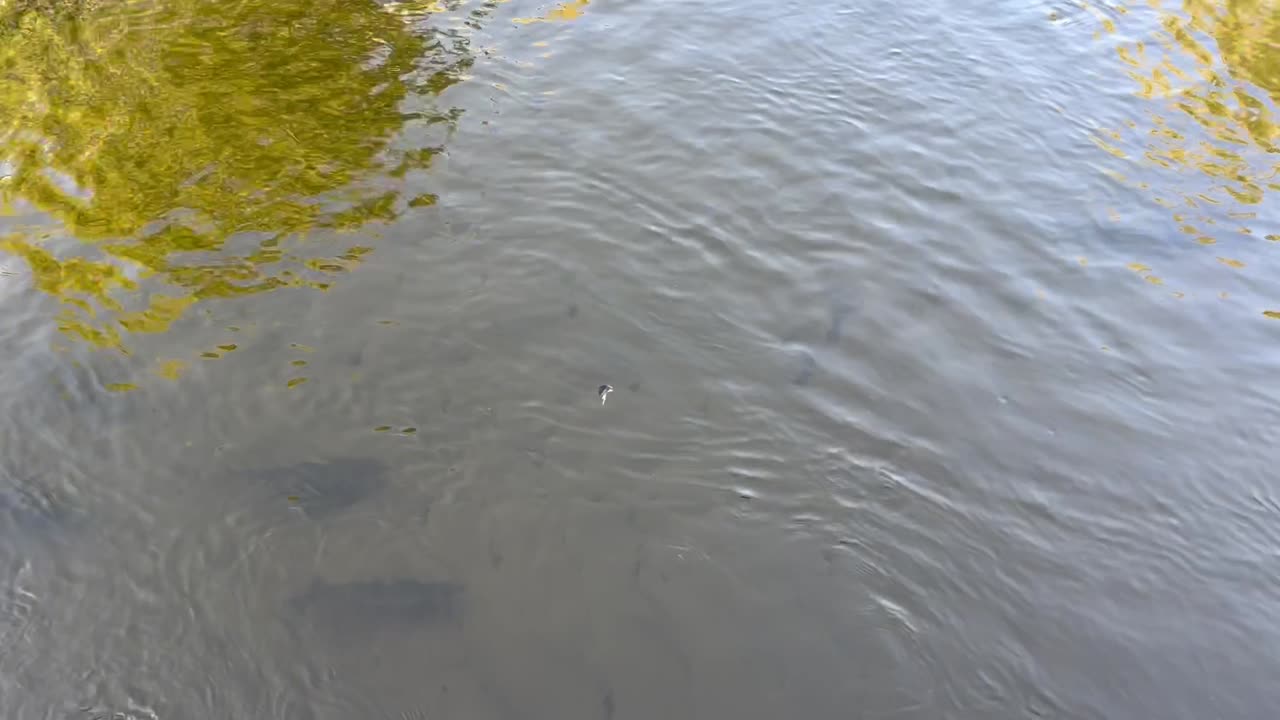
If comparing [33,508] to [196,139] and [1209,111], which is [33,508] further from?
[1209,111]

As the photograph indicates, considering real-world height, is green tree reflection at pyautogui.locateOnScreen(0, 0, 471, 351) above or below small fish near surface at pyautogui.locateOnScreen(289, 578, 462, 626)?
above

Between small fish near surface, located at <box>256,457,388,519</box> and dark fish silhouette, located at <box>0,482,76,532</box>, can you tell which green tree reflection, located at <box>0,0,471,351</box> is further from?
small fish near surface, located at <box>256,457,388,519</box>

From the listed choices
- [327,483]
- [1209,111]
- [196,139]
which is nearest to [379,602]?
[327,483]

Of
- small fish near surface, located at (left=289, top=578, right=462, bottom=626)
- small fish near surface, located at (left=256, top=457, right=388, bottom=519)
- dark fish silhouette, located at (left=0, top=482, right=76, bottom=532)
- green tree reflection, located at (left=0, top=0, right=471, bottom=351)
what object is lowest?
small fish near surface, located at (left=289, top=578, right=462, bottom=626)

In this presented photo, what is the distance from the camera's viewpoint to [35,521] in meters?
5.55

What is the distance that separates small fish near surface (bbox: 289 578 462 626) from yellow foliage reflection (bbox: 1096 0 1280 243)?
7.56m

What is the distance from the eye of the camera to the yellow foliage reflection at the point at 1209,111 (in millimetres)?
8469

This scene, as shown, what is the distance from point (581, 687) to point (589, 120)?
6041mm

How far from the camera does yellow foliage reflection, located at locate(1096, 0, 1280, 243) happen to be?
8.47 m

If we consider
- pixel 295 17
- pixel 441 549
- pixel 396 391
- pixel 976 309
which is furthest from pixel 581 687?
pixel 295 17

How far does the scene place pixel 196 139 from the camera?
836 centimetres

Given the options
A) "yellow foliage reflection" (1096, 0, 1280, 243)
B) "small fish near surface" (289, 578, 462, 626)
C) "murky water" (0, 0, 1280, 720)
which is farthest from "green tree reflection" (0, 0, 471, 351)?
"yellow foliage reflection" (1096, 0, 1280, 243)

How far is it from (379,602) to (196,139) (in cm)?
557

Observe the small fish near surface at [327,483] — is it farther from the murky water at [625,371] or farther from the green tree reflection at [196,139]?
the green tree reflection at [196,139]
